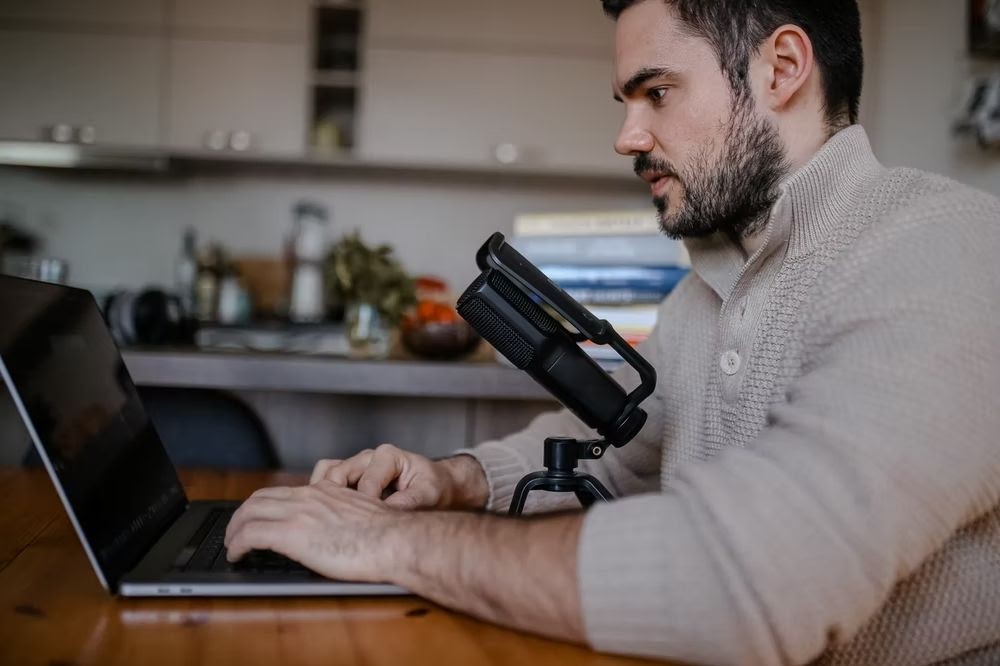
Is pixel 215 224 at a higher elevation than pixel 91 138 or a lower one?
lower

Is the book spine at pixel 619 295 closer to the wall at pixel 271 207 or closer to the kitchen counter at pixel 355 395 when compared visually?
the kitchen counter at pixel 355 395

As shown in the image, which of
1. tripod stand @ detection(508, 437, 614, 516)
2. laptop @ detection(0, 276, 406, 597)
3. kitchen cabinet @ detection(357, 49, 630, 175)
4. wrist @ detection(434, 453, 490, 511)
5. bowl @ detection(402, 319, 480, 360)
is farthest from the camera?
kitchen cabinet @ detection(357, 49, 630, 175)

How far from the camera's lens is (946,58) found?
2.79 m

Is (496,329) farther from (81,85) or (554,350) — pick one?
(81,85)

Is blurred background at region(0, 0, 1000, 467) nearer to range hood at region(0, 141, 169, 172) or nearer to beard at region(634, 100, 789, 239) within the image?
range hood at region(0, 141, 169, 172)

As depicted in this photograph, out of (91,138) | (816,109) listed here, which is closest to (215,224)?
(91,138)

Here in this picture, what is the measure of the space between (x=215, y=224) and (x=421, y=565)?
119 inches

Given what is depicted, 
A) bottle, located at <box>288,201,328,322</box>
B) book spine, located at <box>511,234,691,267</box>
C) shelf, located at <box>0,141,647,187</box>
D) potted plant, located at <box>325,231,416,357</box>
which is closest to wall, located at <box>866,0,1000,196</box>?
shelf, located at <box>0,141,647,187</box>

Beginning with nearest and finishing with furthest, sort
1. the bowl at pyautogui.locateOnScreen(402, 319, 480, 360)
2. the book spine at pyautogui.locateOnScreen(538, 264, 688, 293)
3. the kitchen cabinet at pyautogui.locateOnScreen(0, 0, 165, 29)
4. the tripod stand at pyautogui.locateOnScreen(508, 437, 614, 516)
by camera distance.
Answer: the tripod stand at pyautogui.locateOnScreen(508, 437, 614, 516)
the book spine at pyautogui.locateOnScreen(538, 264, 688, 293)
the bowl at pyautogui.locateOnScreen(402, 319, 480, 360)
the kitchen cabinet at pyautogui.locateOnScreen(0, 0, 165, 29)

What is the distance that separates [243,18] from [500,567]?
2997 millimetres

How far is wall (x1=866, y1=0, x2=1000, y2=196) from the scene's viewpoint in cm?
266

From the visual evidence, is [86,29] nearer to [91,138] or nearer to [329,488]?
[91,138]

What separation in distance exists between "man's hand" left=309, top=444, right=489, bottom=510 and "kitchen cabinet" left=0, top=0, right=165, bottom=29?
270cm

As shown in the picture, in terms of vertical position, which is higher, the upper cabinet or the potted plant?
the upper cabinet
